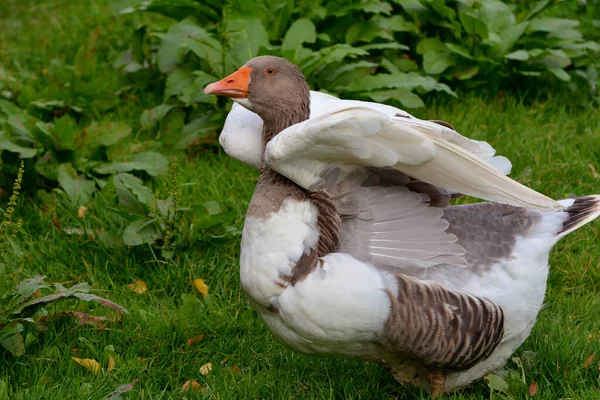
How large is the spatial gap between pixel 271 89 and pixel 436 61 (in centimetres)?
278

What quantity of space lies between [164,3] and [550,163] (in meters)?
2.69

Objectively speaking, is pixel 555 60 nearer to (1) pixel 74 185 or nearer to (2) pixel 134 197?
(2) pixel 134 197

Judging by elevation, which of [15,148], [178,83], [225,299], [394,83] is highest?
[394,83]

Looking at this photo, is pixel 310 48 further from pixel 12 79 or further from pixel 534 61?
pixel 12 79

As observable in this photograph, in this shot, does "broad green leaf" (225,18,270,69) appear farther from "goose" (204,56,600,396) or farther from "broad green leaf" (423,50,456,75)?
"goose" (204,56,600,396)

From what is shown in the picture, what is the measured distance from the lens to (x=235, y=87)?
3496mm

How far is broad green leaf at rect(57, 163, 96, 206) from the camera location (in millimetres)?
5117

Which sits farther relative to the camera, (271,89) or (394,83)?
(394,83)

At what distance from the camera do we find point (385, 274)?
337 cm

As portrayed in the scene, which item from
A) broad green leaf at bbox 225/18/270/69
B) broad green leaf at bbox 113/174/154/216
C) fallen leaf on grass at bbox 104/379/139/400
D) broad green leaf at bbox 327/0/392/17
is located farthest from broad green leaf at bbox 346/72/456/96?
fallen leaf on grass at bbox 104/379/139/400

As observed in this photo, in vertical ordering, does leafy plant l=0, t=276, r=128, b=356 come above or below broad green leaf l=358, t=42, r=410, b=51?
below

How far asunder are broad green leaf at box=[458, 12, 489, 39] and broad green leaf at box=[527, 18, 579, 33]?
395mm

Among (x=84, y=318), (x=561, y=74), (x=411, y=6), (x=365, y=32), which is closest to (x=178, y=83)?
(x=365, y=32)

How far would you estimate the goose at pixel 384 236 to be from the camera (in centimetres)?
322
